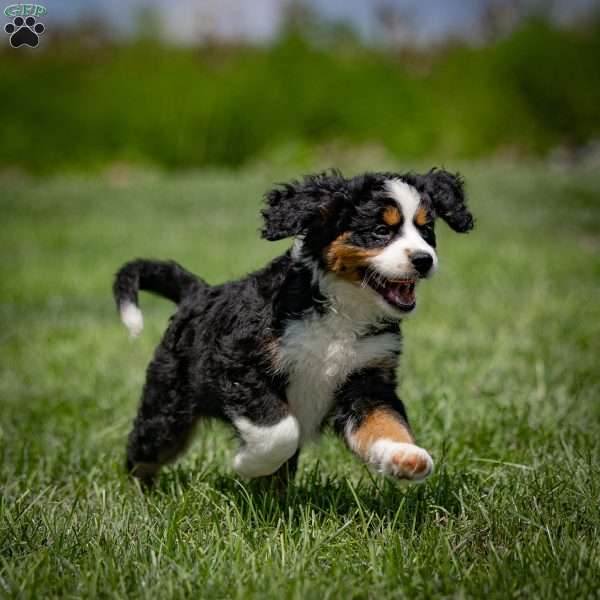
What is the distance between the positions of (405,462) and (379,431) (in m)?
0.24

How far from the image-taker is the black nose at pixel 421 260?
2.80 m

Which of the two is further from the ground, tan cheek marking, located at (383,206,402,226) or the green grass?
tan cheek marking, located at (383,206,402,226)

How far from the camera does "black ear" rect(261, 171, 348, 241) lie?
296cm

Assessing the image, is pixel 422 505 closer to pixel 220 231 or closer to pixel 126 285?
pixel 126 285

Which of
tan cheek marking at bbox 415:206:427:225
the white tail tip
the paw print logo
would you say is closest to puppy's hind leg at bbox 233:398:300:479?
the white tail tip

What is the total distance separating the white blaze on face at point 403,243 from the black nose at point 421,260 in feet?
0.04

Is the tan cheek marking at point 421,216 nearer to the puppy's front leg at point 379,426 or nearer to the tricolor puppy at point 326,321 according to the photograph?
the tricolor puppy at point 326,321

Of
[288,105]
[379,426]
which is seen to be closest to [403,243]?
[379,426]

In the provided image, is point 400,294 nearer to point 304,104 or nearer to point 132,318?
point 132,318

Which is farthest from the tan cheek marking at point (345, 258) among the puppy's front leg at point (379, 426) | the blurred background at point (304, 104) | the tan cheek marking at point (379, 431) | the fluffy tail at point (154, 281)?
the blurred background at point (304, 104)

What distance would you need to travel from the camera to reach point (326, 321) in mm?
2994

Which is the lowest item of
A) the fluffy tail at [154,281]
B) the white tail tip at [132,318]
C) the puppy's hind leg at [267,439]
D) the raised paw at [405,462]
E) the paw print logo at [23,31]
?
the puppy's hind leg at [267,439]

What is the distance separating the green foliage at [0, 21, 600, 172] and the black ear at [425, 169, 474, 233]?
16760 mm

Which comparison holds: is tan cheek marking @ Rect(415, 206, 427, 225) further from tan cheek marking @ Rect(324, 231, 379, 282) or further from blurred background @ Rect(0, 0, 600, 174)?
blurred background @ Rect(0, 0, 600, 174)
